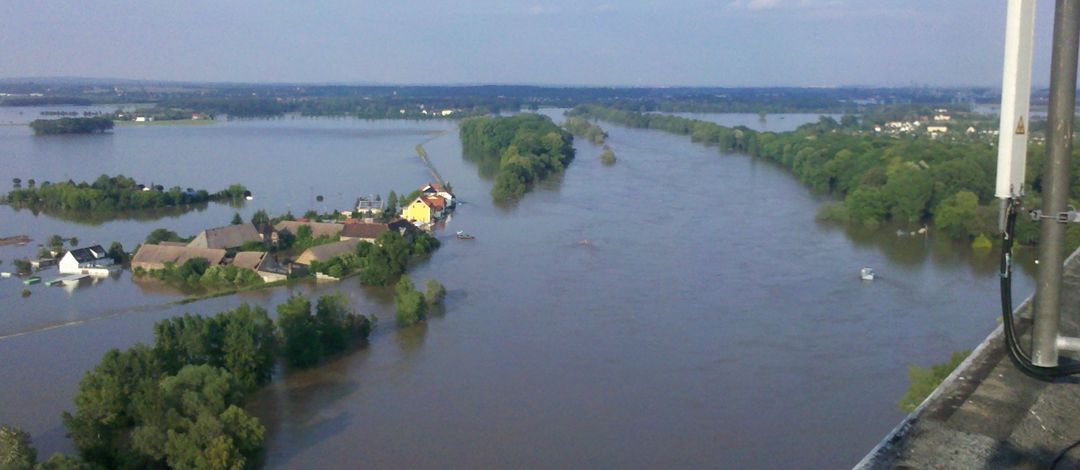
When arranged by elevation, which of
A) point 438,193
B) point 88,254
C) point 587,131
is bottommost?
point 88,254

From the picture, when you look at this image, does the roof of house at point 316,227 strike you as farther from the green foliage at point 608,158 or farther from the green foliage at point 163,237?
the green foliage at point 608,158

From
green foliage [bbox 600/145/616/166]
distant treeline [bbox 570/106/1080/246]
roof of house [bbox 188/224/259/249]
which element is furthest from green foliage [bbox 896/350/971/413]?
green foliage [bbox 600/145/616/166]

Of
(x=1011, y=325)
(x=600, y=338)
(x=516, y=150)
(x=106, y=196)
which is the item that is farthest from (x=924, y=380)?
(x=516, y=150)

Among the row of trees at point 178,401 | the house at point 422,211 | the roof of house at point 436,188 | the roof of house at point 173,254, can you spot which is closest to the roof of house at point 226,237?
the roof of house at point 173,254

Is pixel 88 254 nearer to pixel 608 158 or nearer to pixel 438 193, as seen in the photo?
pixel 438 193

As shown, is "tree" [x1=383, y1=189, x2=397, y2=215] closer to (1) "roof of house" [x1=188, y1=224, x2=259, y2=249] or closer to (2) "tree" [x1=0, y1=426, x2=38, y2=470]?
(1) "roof of house" [x1=188, y1=224, x2=259, y2=249]

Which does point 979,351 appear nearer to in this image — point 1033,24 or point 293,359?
point 1033,24

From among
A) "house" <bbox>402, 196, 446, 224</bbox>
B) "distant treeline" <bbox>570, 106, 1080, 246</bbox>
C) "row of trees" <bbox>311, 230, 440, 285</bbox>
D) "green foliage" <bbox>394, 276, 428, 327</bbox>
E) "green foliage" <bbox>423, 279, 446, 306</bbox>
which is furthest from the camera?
"house" <bbox>402, 196, 446, 224</bbox>
